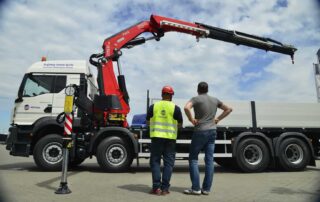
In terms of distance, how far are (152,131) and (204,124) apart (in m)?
0.96

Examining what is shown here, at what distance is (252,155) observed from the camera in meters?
9.45

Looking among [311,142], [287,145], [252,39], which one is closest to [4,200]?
[287,145]

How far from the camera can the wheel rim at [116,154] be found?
8.78m

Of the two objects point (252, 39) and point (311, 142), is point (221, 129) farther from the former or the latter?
point (252, 39)

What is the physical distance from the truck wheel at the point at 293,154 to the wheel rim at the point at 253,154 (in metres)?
0.65

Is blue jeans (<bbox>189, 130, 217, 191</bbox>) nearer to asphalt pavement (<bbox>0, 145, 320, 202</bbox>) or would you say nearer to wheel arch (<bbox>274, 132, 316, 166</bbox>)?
asphalt pavement (<bbox>0, 145, 320, 202</bbox>)

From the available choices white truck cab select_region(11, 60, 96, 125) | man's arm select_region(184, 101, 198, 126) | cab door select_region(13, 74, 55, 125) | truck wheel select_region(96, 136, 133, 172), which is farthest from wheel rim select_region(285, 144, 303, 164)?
cab door select_region(13, 74, 55, 125)

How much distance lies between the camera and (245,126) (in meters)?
9.49

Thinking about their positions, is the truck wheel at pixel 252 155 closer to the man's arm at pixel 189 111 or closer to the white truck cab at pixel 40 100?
the man's arm at pixel 189 111

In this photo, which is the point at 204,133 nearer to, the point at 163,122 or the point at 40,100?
the point at 163,122

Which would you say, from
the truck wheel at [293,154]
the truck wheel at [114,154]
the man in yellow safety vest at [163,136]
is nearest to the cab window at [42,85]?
the truck wheel at [114,154]

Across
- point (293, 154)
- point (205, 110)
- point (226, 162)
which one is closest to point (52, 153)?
point (205, 110)

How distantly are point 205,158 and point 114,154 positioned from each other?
381 centimetres

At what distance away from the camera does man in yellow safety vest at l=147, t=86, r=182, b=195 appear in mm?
5602
